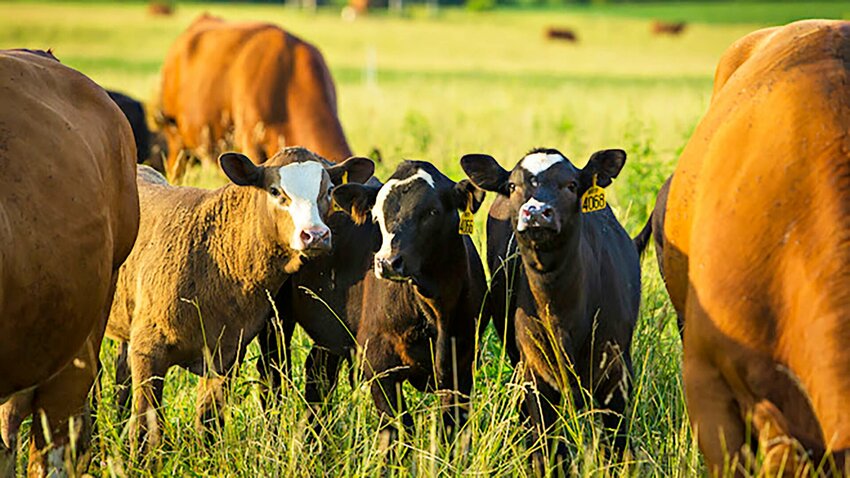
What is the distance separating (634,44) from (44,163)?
226ft

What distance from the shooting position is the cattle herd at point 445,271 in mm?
4258

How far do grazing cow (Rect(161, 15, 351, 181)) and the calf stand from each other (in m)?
4.97

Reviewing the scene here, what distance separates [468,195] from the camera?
6.55 metres

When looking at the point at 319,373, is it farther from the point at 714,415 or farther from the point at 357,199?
the point at 714,415

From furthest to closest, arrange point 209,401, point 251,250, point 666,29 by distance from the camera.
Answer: point 666,29
point 251,250
point 209,401

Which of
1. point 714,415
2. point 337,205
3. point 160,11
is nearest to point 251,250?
point 337,205

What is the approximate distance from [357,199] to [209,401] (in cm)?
134

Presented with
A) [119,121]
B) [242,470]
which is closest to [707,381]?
[242,470]

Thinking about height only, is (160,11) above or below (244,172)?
below

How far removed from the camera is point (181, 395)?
23.3 ft

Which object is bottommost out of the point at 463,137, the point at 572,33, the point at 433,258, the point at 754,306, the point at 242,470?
the point at 572,33

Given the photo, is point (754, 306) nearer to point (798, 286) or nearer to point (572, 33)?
point (798, 286)

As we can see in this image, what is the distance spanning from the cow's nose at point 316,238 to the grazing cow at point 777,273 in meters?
2.18

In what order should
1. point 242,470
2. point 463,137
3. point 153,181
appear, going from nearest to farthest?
1. point 242,470
2. point 153,181
3. point 463,137
